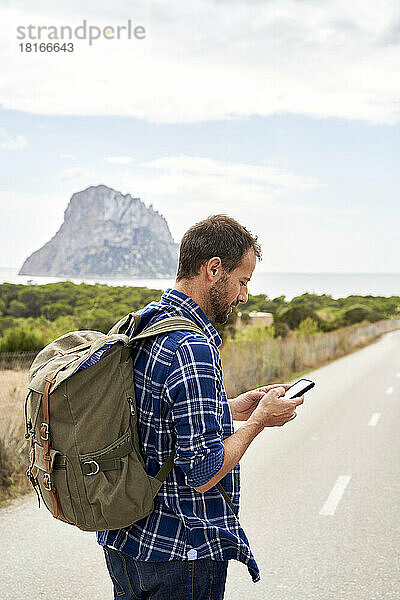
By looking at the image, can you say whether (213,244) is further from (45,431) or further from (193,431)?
(45,431)

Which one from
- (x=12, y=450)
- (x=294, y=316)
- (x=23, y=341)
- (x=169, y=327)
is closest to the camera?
(x=169, y=327)

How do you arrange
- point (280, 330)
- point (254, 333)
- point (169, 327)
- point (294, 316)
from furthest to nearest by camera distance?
point (294, 316)
point (280, 330)
point (254, 333)
point (169, 327)

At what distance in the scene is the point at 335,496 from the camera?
7.78 m

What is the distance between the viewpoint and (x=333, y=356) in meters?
29.9

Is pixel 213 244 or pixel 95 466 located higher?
pixel 213 244

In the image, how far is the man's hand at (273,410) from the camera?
270cm

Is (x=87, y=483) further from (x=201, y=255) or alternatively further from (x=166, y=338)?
(x=201, y=255)

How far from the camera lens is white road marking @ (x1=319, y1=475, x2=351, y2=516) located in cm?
722

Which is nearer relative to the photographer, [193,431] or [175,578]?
[193,431]

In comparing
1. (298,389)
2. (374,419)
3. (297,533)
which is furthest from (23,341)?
(298,389)

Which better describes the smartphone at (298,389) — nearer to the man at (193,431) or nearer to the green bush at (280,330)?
the man at (193,431)

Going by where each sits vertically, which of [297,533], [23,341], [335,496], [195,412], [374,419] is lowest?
[374,419]

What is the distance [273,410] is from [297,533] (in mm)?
4145

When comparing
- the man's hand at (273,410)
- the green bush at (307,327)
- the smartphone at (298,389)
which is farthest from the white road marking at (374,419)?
the green bush at (307,327)
